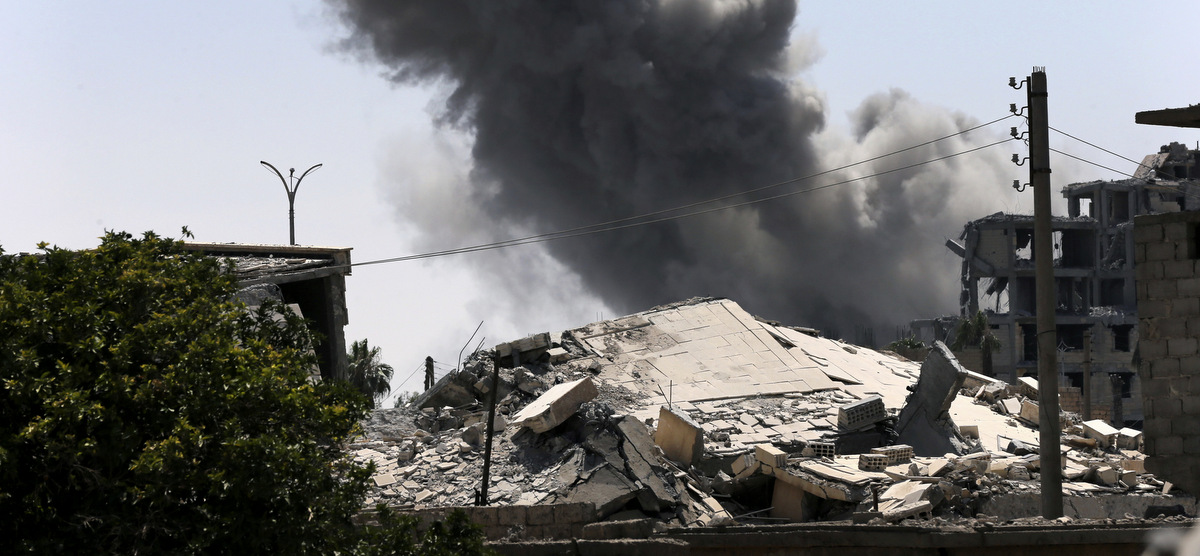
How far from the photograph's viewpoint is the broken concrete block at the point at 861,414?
20438mm

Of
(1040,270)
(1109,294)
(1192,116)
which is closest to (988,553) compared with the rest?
(1040,270)

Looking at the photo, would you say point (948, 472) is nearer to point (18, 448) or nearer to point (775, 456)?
point (775, 456)

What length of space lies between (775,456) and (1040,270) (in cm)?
517

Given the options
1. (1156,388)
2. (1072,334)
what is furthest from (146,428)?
(1072,334)

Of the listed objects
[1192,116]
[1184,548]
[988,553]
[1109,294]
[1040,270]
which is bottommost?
[988,553]

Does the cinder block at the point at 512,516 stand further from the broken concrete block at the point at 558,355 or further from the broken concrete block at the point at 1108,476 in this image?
the broken concrete block at the point at 558,355

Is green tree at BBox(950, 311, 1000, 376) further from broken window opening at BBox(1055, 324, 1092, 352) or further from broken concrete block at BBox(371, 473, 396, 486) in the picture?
broken concrete block at BBox(371, 473, 396, 486)

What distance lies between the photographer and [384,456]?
18875 millimetres

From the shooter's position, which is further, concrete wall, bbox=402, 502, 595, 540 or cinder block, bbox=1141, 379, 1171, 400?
concrete wall, bbox=402, 502, 595, 540

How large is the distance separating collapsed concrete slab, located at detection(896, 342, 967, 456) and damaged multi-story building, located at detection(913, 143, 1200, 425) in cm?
5438

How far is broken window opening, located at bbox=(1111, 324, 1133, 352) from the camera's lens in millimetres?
75812

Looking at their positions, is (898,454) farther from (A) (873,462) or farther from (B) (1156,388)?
(B) (1156,388)

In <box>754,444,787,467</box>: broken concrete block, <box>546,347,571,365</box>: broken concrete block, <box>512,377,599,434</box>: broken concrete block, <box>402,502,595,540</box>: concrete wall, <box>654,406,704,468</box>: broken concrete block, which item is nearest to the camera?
<box>402,502,595,540</box>: concrete wall

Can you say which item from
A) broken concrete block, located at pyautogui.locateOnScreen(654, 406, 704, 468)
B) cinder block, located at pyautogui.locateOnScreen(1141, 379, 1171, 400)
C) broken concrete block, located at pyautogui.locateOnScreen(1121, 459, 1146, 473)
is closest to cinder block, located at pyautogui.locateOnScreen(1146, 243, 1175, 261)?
cinder block, located at pyautogui.locateOnScreen(1141, 379, 1171, 400)
